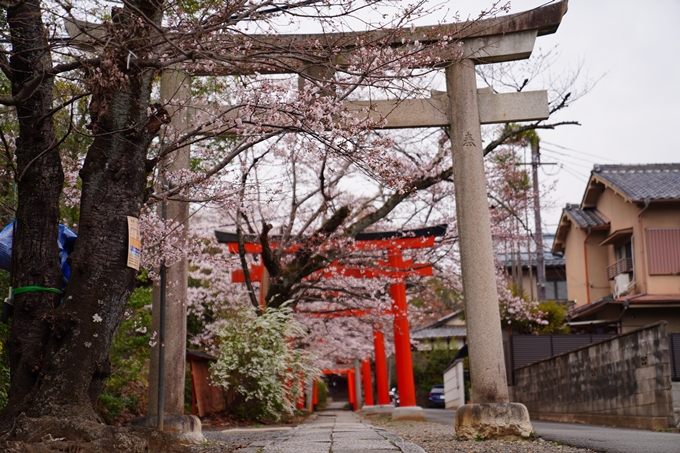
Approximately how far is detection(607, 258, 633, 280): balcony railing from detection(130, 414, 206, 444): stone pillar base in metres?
17.7

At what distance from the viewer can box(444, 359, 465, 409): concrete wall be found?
24.6 metres

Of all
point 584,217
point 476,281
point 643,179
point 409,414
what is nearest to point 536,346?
point 409,414

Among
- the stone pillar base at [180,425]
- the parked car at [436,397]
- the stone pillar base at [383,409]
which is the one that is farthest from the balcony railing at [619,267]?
the stone pillar base at [180,425]

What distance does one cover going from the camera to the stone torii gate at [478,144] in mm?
7602

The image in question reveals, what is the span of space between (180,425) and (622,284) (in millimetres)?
18180

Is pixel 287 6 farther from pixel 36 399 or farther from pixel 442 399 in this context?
pixel 442 399

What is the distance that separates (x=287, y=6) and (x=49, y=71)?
1.70m

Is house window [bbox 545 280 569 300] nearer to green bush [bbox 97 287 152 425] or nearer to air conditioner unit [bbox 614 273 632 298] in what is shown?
air conditioner unit [bbox 614 273 632 298]

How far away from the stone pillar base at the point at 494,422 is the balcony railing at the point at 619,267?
1580 cm

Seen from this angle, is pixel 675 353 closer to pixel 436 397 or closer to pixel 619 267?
pixel 619 267

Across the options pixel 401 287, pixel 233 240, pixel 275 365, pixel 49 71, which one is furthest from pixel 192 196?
pixel 401 287

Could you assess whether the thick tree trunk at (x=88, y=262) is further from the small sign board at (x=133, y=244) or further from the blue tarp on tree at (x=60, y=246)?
the blue tarp on tree at (x=60, y=246)

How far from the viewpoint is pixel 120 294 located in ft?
15.6

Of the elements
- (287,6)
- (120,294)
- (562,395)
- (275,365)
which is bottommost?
(562,395)
